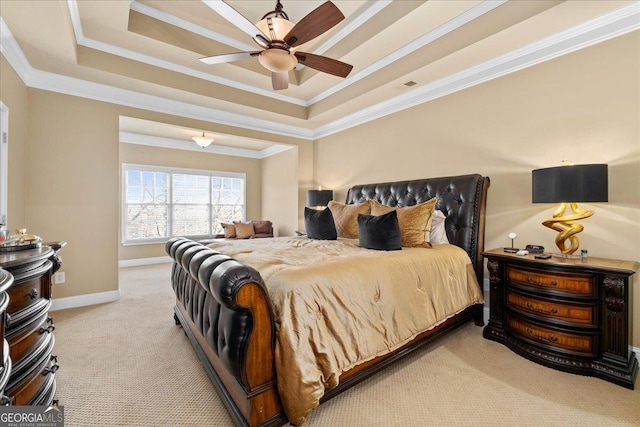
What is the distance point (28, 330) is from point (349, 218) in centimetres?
284

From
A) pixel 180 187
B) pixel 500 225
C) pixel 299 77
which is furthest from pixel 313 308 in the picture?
pixel 180 187

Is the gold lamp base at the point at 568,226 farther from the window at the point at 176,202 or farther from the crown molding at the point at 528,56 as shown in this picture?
the window at the point at 176,202

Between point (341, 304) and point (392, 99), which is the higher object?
point (392, 99)

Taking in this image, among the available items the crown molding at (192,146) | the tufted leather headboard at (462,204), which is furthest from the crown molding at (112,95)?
the tufted leather headboard at (462,204)

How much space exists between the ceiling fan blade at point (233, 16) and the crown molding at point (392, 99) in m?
2.01

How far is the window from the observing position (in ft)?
20.0

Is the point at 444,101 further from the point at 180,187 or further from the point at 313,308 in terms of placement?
the point at 180,187

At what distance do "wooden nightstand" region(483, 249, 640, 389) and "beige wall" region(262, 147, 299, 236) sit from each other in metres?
4.05

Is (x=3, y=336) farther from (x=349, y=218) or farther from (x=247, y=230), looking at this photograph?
(x=247, y=230)

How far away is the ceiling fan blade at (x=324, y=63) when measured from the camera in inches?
98.3

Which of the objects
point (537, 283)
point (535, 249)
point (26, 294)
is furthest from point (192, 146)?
point (537, 283)

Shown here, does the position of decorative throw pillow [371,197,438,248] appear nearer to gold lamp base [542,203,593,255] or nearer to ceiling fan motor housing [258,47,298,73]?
gold lamp base [542,203,593,255]

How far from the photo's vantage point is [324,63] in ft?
8.45

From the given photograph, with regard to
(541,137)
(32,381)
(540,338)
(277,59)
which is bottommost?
(540,338)
